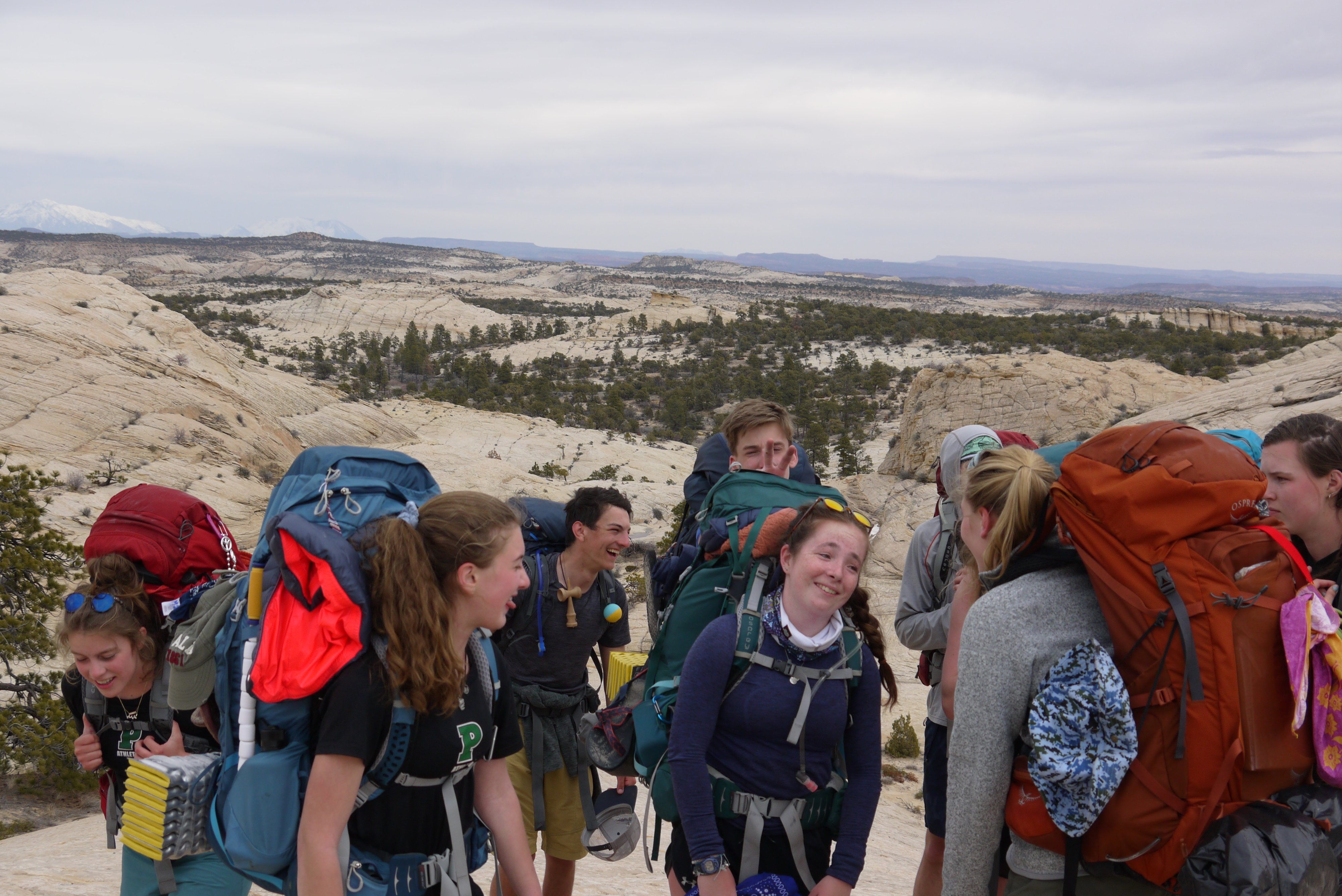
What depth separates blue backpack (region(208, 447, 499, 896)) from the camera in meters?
2.02

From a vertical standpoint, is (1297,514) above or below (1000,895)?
above

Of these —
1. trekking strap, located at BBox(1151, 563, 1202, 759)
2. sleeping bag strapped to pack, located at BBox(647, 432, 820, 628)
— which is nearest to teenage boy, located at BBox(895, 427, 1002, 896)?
sleeping bag strapped to pack, located at BBox(647, 432, 820, 628)

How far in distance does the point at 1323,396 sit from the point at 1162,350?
1966cm

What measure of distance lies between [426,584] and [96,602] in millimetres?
1310

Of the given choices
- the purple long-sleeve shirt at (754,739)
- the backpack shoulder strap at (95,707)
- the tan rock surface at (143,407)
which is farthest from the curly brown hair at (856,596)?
the tan rock surface at (143,407)

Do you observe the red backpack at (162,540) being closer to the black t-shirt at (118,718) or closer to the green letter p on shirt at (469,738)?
the black t-shirt at (118,718)

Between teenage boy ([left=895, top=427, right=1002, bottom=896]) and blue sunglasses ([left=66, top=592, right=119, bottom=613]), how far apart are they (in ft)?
9.15

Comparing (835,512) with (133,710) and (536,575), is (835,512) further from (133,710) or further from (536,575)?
(133,710)

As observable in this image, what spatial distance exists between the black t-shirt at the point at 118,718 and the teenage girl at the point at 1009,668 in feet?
7.88

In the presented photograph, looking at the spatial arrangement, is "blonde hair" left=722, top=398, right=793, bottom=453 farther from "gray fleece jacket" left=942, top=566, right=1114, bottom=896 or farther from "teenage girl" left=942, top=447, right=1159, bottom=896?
"gray fleece jacket" left=942, top=566, right=1114, bottom=896

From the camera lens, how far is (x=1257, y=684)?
1.90 metres

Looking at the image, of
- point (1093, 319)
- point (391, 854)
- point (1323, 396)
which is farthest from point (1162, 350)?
point (391, 854)

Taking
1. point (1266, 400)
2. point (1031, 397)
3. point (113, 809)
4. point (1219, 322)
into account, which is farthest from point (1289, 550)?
point (1219, 322)

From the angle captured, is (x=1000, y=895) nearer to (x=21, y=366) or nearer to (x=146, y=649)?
(x=146, y=649)
